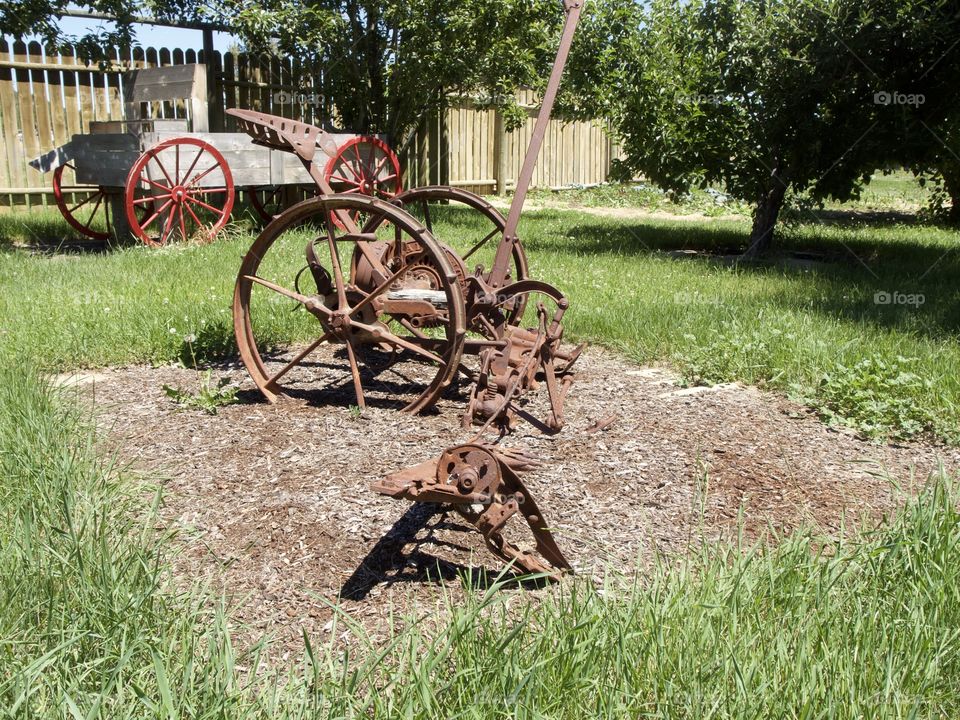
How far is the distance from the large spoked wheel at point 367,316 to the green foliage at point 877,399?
1739mm

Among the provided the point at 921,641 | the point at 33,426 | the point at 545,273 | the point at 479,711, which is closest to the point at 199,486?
the point at 33,426

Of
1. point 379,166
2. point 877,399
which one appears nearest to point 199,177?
point 379,166

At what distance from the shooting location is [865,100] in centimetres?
780

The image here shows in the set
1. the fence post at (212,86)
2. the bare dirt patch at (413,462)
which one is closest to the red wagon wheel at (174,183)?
the fence post at (212,86)

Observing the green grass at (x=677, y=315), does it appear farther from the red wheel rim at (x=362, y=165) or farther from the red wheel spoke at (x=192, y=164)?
the red wheel rim at (x=362, y=165)

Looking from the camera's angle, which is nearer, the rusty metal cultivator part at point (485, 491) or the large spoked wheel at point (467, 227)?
the rusty metal cultivator part at point (485, 491)

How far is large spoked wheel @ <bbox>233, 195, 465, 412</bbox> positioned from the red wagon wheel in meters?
3.54

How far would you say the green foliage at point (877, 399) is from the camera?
3.72 metres

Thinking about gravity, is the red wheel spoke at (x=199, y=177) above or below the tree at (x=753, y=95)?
below

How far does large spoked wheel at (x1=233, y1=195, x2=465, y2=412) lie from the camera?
3.58 meters

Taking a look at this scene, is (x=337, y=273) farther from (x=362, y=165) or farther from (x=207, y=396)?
(x=362, y=165)

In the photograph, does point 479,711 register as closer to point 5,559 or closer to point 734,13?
point 5,559

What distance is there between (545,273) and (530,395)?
3.04 metres

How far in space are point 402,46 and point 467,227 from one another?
2.32m
